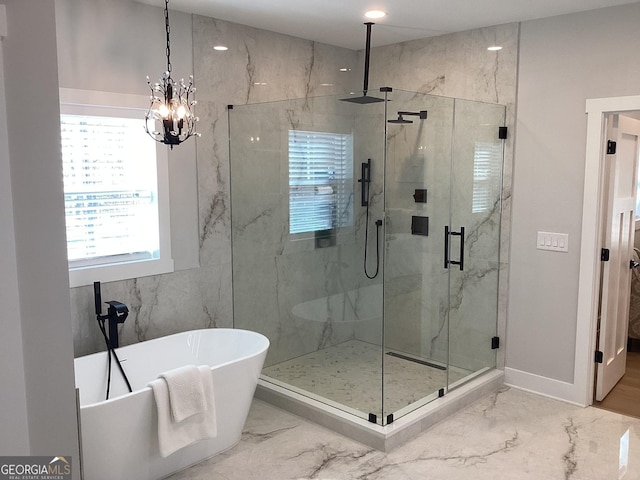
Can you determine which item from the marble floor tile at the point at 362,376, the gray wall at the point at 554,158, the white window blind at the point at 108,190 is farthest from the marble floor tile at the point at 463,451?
the white window blind at the point at 108,190

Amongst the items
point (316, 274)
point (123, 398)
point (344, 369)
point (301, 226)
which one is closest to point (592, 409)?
point (344, 369)

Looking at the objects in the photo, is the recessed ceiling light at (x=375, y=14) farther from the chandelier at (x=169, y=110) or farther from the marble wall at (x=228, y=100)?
the chandelier at (x=169, y=110)

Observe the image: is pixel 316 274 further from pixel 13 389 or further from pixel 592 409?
pixel 13 389

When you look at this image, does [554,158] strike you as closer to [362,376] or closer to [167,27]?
[362,376]

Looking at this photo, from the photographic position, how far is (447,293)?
13.3ft

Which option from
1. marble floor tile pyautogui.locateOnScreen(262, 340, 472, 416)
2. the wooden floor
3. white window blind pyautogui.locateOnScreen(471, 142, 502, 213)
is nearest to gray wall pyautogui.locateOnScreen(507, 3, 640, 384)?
white window blind pyautogui.locateOnScreen(471, 142, 502, 213)

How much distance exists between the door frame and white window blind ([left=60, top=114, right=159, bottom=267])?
2.87 meters

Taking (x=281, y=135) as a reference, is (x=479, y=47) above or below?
above

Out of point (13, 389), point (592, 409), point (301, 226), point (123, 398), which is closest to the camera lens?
point (13, 389)

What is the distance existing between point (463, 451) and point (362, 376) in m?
0.81

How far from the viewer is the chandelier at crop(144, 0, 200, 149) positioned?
10.2 feet

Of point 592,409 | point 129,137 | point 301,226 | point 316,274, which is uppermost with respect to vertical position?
point 129,137

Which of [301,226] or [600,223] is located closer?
[600,223]

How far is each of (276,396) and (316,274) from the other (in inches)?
36.4
